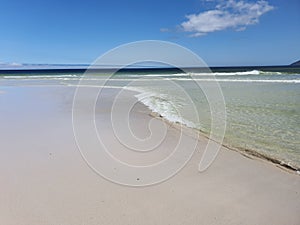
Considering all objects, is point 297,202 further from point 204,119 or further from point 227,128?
point 204,119

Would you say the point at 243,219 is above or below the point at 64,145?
below

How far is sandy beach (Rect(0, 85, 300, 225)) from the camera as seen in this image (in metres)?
3.08

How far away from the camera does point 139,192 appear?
3688mm

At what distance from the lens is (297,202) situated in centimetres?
344

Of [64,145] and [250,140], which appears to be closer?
[64,145]

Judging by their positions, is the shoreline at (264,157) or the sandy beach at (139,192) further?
the shoreline at (264,157)

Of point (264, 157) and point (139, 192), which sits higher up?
point (139, 192)

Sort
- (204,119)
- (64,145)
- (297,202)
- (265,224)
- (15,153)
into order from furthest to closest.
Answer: (204,119) < (64,145) < (15,153) < (297,202) < (265,224)

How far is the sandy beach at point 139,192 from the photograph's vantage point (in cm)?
308

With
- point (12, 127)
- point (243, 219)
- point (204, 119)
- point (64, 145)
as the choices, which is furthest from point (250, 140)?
point (12, 127)

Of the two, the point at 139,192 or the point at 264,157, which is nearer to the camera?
the point at 139,192

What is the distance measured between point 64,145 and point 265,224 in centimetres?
409

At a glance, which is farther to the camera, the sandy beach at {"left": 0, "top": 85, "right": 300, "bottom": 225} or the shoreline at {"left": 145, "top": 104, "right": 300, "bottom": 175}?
the shoreline at {"left": 145, "top": 104, "right": 300, "bottom": 175}

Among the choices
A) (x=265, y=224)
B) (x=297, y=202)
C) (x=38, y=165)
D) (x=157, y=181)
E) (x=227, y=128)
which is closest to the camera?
(x=265, y=224)
